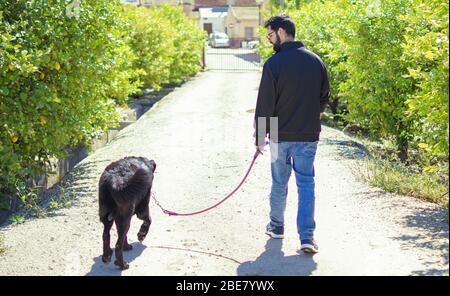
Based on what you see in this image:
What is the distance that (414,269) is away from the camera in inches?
200

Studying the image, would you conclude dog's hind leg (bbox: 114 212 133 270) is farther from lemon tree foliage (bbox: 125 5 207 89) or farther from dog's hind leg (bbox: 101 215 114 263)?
lemon tree foliage (bbox: 125 5 207 89)

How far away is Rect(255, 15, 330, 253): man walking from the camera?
5555 millimetres

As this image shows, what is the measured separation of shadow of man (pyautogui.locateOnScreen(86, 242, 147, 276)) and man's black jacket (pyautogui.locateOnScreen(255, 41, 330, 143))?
159cm

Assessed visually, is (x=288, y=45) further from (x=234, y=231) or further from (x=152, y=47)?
(x=152, y=47)

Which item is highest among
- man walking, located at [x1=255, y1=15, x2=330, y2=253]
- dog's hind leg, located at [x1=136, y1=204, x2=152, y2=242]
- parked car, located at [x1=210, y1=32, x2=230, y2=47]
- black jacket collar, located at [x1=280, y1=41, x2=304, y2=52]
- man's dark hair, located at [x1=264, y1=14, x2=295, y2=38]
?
man's dark hair, located at [x1=264, y1=14, x2=295, y2=38]

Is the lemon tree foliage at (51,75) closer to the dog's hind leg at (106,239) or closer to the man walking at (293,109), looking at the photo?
the dog's hind leg at (106,239)

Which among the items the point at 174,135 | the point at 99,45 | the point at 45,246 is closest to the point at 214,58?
the point at 174,135

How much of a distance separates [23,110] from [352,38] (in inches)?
228

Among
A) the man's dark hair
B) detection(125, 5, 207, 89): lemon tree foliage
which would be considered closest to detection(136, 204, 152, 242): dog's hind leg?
the man's dark hair

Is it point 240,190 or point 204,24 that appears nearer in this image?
point 240,190

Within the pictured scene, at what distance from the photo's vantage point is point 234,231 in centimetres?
659

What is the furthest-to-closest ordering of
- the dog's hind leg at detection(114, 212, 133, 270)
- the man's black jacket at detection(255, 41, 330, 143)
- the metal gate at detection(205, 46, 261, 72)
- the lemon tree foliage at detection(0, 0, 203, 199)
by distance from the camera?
the metal gate at detection(205, 46, 261, 72), the lemon tree foliage at detection(0, 0, 203, 199), the man's black jacket at detection(255, 41, 330, 143), the dog's hind leg at detection(114, 212, 133, 270)

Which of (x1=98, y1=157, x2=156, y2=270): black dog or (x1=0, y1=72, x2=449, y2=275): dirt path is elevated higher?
(x1=98, y1=157, x2=156, y2=270): black dog
